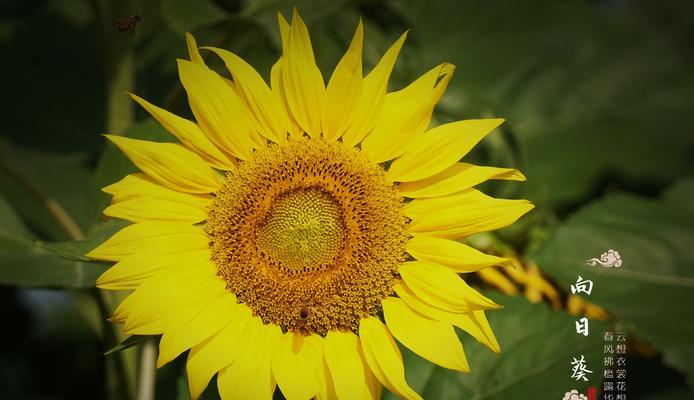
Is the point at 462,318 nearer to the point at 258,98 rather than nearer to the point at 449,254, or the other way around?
the point at 449,254

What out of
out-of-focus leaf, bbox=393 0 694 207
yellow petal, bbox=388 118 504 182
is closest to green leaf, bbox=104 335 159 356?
yellow petal, bbox=388 118 504 182

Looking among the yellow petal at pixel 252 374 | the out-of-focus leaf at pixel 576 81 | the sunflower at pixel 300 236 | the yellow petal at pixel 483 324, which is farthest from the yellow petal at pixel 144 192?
the out-of-focus leaf at pixel 576 81

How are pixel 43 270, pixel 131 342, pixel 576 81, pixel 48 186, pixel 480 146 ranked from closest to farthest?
pixel 131 342 < pixel 43 270 < pixel 480 146 < pixel 48 186 < pixel 576 81

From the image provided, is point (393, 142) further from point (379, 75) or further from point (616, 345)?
point (616, 345)

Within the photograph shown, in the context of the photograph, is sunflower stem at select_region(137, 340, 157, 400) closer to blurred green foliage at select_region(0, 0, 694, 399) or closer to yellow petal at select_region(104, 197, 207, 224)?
blurred green foliage at select_region(0, 0, 694, 399)

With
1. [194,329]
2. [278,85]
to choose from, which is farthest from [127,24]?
[194,329]

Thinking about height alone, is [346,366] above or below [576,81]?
below
